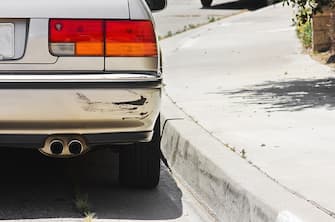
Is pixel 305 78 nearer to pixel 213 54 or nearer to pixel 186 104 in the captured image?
pixel 186 104

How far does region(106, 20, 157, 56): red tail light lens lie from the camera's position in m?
4.71

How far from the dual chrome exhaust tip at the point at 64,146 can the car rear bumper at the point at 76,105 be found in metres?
0.05

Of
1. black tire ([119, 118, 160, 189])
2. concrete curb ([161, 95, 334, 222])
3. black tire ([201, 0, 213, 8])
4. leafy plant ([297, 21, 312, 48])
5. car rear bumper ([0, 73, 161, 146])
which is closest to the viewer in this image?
concrete curb ([161, 95, 334, 222])

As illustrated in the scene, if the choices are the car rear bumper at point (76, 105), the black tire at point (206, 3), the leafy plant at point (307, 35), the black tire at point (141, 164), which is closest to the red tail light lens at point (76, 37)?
the car rear bumper at point (76, 105)

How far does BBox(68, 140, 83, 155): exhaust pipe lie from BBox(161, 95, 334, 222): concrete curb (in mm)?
912

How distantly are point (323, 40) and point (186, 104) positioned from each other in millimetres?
4528

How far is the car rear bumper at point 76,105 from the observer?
4.57m

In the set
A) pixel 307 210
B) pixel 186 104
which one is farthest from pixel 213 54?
pixel 307 210

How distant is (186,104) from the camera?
27.2 feet

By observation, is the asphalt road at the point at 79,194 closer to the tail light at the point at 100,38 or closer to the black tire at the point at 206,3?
the tail light at the point at 100,38

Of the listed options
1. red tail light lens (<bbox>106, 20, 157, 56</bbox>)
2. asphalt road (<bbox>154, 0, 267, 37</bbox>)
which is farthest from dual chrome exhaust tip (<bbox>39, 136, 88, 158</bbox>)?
asphalt road (<bbox>154, 0, 267, 37</bbox>)

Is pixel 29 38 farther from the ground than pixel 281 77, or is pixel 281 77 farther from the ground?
pixel 29 38

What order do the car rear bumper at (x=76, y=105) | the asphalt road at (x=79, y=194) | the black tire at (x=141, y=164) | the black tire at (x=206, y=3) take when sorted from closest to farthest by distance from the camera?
the car rear bumper at (x=76, y=105), the asphalt road at (x=79, y=194), the black tire at (x=141, y=164), the black tire at (x=206, y=3)

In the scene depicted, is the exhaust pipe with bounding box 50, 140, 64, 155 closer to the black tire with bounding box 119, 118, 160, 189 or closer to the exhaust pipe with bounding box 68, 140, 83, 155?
the exhaust pipe with bounding box 68, 140, 83, 155
